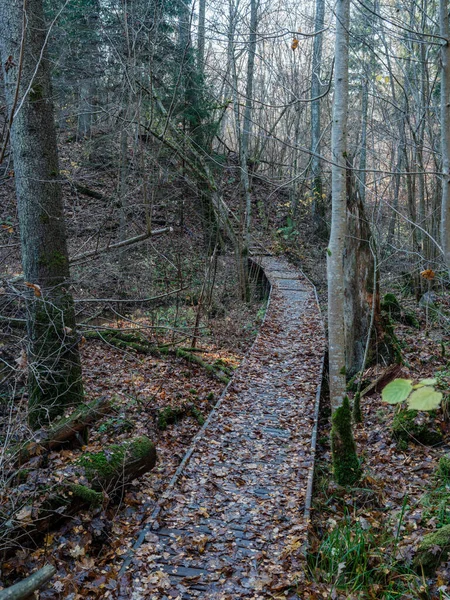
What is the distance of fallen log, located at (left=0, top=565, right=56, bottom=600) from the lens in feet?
10.8

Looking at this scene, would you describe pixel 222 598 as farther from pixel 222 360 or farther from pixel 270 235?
pixel 270 235

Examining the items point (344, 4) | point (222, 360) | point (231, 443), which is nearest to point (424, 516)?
point (231, 443)

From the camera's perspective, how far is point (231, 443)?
23.5 ft

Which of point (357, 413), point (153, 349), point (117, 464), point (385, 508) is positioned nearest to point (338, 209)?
point (357, 413)

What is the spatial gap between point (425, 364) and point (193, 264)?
36.5ft

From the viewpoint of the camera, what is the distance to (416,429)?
22.0 feet

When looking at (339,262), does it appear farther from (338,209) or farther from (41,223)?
(41,223)

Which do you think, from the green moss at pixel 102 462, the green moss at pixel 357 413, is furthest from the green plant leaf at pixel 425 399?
the green moss at pixel 357 413

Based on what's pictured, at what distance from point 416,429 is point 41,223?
233 inches

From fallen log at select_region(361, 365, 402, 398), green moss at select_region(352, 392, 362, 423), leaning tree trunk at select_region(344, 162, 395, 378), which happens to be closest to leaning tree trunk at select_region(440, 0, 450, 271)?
green moss at select_region(352, 392, 362, 423)

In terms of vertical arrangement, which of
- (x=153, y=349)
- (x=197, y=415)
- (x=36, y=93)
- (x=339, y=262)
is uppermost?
(x=36, y=93)

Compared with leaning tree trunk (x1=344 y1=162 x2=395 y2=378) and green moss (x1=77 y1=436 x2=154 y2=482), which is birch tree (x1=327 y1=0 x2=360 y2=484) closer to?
green moss (x1=77 y1=436 x2=154 y2=482)

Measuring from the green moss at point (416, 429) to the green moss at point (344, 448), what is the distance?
108 cm

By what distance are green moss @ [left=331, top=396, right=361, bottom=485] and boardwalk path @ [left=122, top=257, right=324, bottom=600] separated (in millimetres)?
472
